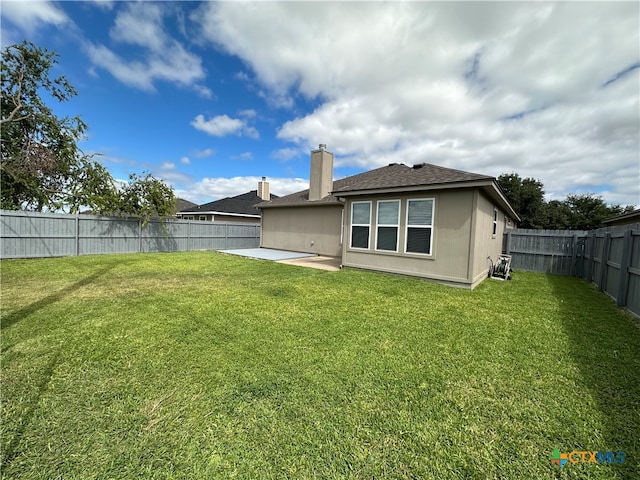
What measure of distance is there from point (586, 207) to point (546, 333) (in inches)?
1512

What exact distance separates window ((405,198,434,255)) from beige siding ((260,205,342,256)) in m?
5.06

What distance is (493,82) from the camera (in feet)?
32.1

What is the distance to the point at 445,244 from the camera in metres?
7.14

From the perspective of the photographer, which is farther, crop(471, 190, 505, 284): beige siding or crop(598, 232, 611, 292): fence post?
crop(598, 232, 611, 292): fence post

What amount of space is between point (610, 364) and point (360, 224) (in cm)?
637

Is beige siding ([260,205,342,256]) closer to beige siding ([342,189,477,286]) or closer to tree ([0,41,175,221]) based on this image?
beige siding ([342,189,477,286])

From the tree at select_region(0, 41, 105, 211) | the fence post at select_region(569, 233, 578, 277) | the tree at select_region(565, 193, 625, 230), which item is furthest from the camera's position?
the tree at select_region(565, 193, 625, 230)

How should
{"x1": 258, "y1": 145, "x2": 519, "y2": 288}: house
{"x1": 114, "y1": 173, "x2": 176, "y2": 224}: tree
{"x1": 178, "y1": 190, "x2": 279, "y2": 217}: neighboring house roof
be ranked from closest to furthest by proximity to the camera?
{"x1": 258, "y1": 145, "x2": 519, "y2": 288}: house < {"x1": 114, "y1": 173, "x2": 176, "y2": 224}: tree < {"x1": 178, "y1": 190, "x2": 279, "y2": 217}: neighboring house roof

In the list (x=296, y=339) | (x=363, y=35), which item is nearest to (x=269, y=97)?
(x=363, y=35)

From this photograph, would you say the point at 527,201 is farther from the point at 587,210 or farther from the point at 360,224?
the point at 360,224

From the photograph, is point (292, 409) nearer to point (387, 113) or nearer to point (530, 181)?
point (387, 113)

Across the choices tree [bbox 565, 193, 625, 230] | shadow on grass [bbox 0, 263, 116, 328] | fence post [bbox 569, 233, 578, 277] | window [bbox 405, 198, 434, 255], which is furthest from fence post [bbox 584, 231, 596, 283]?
tree [bbox 565, 193, 625, 230]

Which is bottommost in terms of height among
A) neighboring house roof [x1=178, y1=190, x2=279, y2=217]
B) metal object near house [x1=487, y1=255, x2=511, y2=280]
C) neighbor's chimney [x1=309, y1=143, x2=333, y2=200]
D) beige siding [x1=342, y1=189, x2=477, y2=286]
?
metal object near house [x1=487, y1=255, x2=511, y2=280]

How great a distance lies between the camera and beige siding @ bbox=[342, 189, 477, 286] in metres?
6.82
